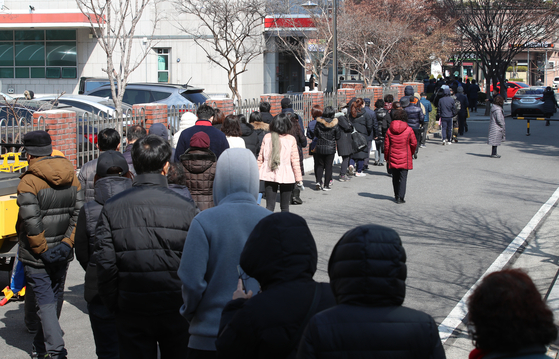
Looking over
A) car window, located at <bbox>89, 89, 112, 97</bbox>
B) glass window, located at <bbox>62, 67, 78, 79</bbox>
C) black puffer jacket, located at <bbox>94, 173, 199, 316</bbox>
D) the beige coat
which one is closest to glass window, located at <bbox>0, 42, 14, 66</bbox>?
glass window, located at <bbox>62, 67, 78, 79</bbox>

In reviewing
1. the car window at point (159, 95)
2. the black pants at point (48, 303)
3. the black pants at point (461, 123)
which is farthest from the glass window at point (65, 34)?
the black pants at point (48, 303)

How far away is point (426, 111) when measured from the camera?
1861cm

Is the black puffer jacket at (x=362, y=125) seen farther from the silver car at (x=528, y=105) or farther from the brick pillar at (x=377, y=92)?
the silver car at (x=528, y=105)

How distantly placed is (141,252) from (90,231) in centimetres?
94

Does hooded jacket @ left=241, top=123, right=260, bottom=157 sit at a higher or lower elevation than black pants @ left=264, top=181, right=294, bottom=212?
higher

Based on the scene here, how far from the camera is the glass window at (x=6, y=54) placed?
33.7 m

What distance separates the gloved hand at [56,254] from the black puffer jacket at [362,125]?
9805mm

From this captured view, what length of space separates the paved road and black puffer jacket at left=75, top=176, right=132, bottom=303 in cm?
120

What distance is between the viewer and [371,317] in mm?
2154

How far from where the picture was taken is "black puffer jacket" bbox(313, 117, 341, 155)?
11633mm

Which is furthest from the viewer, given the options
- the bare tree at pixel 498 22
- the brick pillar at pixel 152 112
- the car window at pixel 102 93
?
the bare tree at pixel 498 22

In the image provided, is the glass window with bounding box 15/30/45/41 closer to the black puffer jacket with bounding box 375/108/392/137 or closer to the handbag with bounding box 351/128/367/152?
the black puffer jacket with bounding box 375/108/392/137

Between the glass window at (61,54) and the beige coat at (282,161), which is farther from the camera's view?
the glass window at (61,54)

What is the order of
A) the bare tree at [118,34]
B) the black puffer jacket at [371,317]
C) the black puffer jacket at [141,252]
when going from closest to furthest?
the black puffer jacket at [371,317] < the black puffer jacket at [141,252] < the bare tree at [118,34]
